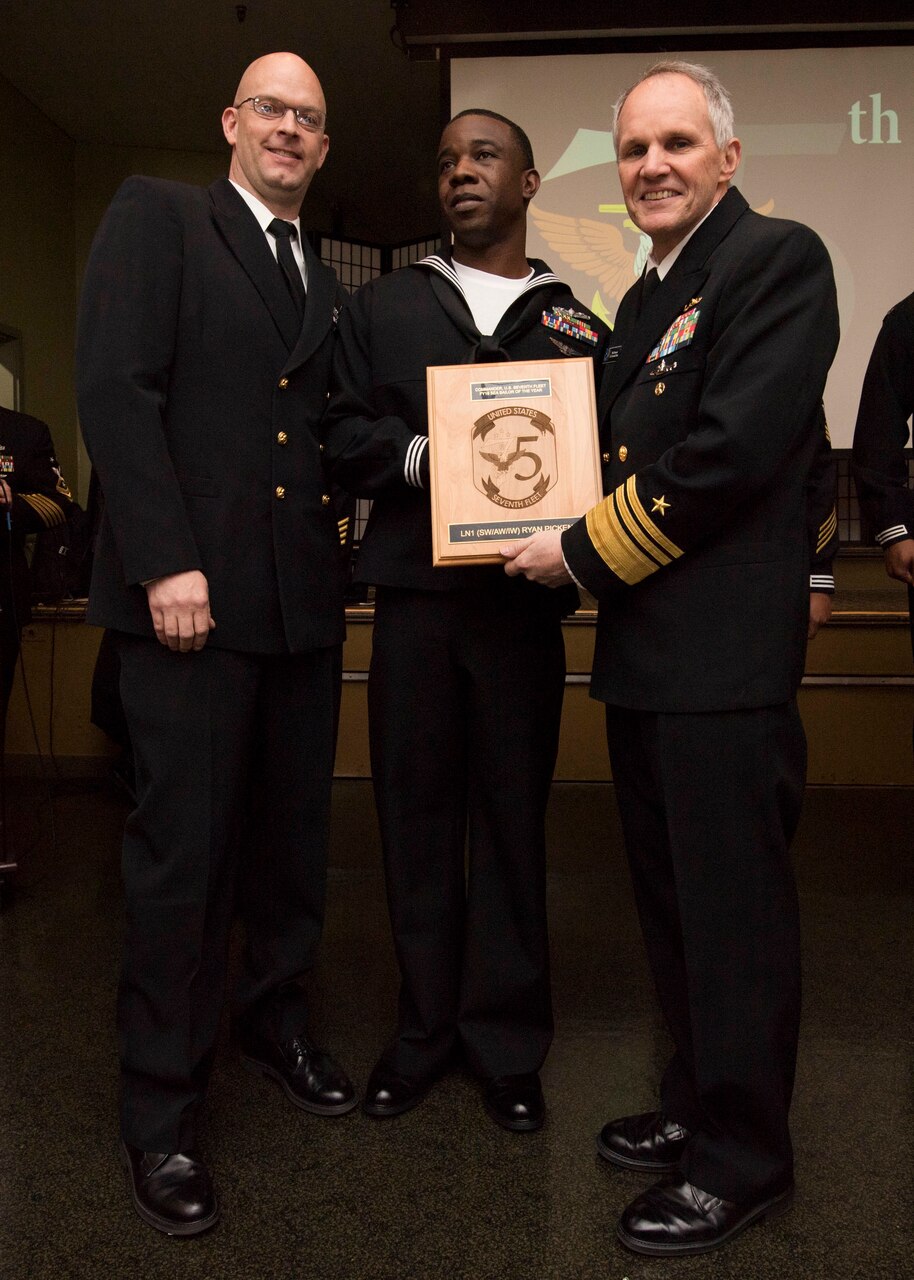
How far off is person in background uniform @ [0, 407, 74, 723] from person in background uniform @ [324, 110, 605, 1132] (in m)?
1.18

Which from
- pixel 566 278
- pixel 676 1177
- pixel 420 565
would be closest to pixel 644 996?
pixel 676 1177

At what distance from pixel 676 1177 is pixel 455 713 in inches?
27.6

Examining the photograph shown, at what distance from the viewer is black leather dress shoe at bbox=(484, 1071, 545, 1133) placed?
154cm

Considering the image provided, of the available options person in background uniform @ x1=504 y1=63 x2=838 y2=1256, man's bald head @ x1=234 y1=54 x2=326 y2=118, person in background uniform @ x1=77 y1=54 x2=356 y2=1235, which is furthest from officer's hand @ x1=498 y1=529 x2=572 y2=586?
man's bald head @ x1=234 y1=54 x2=326 y2=118

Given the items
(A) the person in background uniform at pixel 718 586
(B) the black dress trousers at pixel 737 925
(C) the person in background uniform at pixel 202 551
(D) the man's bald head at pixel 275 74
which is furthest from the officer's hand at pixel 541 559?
(D) the man's bald head at pixel 275 74

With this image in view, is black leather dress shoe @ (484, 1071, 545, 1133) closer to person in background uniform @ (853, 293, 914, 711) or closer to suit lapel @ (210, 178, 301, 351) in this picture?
suit lapel @ (210, 178, 301, 351)

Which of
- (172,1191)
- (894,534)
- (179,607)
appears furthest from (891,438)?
(172,1191)

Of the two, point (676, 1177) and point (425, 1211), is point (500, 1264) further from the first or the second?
point (676, 1177)

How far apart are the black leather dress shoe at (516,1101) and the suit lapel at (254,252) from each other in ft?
3.76

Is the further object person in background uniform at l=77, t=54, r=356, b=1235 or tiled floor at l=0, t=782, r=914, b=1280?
person in background uniform at l=77, t=54, r=356, b=1235

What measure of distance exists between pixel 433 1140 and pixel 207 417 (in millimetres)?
1073

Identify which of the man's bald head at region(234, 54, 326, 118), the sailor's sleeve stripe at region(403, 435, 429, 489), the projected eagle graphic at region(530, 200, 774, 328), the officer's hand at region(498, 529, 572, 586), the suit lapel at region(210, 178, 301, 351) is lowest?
the officer's hand at region(498, 529, 572, 586)

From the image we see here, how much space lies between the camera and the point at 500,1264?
1.24 meters

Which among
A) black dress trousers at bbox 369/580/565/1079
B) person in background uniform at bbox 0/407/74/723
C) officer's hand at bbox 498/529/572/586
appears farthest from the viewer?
person in background uniform at bbox 0/407/74/723
